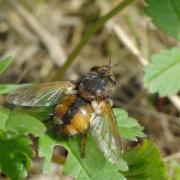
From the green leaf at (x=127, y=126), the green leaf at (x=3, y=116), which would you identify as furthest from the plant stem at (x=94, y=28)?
the green leaf at (x=3, y=116)

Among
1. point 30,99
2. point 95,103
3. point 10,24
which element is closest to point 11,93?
point 30,99

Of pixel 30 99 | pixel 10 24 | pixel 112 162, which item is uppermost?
pixel 10 24

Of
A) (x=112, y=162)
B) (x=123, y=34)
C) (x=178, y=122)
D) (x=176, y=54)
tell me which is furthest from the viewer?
(x=123, y=34)

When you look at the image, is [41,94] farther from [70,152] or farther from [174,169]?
[174,169]

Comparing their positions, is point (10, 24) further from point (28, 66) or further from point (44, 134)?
point (44, 134)

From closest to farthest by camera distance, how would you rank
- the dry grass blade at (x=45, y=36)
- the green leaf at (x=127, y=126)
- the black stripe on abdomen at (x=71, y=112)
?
the black stripe on abdomen at (x=71, y=112), the green leaf at (x=127, y=126), the dry grass blade at (x=45, y=36)

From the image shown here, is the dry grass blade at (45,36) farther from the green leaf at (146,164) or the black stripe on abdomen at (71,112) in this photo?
the black stripe on abdomen at (71,112)

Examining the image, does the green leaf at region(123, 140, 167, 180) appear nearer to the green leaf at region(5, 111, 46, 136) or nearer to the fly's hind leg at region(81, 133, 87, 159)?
the fly's hind leg at region(81, 133, 87, 159)
